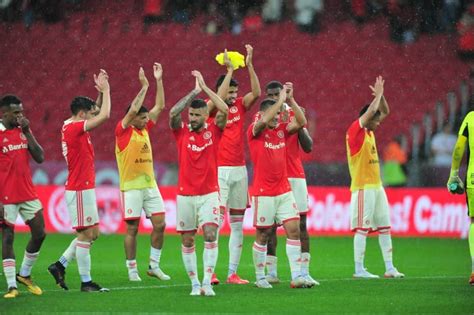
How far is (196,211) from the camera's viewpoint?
12.8 m

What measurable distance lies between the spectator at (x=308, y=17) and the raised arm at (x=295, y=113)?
54.5 feet

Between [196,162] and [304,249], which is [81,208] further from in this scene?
[304,249]

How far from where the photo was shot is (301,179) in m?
14.6

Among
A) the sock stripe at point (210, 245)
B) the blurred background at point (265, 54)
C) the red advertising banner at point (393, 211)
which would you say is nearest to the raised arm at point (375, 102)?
the sock stripe at point (210, 245)

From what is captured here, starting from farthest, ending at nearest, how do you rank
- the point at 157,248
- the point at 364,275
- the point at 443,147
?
1. the point at 443,147
2. the point at 157,248
3. the point at 364,275

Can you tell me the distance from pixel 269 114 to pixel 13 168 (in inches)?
120

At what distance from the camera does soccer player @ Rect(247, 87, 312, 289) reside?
13430mm

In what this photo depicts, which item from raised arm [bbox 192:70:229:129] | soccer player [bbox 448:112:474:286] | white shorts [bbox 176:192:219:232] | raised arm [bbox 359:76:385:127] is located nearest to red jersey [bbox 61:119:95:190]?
white shorts [bbox 176:192:219:232]

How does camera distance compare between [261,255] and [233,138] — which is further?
[233,138]

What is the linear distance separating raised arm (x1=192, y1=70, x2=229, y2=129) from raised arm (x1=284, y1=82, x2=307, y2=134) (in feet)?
2.72

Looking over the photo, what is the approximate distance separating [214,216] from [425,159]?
14743 mm

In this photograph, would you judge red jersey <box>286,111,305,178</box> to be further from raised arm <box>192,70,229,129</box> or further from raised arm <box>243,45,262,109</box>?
raised arm <box>192,70,229,129</box>

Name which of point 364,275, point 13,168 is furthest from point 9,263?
point 364,275

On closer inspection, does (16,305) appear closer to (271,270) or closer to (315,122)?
(271,270)
